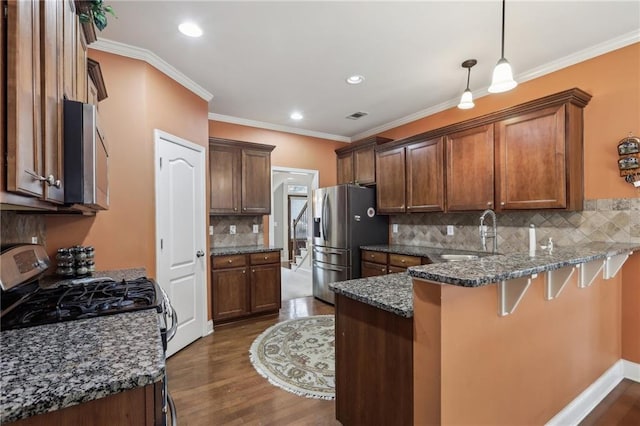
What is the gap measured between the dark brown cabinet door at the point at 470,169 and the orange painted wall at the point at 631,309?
113 centimetres

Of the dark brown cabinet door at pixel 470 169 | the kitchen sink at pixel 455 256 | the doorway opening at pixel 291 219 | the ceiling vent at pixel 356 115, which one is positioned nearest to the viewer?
the dark brown cabinet door at pixel 470 169

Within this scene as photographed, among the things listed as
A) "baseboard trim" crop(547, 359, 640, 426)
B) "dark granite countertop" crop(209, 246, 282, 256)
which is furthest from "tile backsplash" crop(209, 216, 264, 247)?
"baseboard trim" crop(547, 359, 640, 426)

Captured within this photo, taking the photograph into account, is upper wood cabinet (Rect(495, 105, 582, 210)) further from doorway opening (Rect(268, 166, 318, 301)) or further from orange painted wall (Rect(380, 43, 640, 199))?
doorway opening (Rect(268, 166, 318, 301))

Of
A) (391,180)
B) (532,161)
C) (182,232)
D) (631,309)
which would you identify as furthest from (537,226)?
(182,232)

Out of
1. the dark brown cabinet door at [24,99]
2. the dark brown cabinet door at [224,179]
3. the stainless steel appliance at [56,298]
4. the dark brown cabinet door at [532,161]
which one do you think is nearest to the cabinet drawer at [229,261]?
the dark brown cabinet door at [224,179]

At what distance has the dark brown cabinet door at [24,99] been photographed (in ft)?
2.51

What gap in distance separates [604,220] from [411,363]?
2.42m

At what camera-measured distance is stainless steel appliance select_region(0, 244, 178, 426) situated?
4.09 feet

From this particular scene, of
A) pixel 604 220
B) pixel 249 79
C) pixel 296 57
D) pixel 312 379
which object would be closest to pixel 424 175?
pixel 604 220

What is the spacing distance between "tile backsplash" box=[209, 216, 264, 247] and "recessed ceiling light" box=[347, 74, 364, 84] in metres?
2.32

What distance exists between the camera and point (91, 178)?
1235mm

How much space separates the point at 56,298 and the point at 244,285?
2.44 metres

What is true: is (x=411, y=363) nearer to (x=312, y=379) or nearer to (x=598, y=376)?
(x=312, y=379)

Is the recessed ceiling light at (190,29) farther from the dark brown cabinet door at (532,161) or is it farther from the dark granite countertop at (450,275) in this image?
the dark brown cabinet door at (532,161)
